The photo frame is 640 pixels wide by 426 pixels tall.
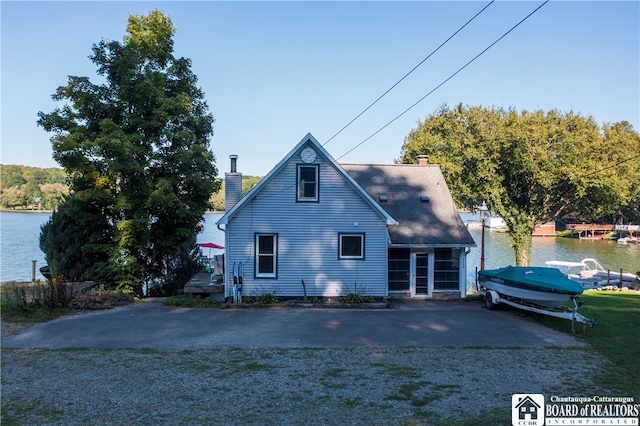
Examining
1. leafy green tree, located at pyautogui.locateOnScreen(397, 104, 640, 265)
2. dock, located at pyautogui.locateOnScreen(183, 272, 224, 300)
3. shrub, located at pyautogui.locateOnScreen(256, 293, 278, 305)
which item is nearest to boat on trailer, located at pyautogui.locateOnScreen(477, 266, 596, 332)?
shrub, located at pyautogui.locateOnScreen(256, 293, 278, 305)

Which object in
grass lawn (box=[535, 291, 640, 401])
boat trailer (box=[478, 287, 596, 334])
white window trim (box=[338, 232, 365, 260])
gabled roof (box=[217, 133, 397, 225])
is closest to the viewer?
grass lawn (box=[535, 291, 640, 401])

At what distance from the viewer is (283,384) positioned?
27.1ft

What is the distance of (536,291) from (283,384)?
906cm

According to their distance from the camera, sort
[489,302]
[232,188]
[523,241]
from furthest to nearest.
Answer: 1. [523,241]
2. [232,188]
3. [489,302]

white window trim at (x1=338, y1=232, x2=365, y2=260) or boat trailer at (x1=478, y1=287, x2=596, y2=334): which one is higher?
white window trim at (x1=338, y1=232, x2=365, y2=260)

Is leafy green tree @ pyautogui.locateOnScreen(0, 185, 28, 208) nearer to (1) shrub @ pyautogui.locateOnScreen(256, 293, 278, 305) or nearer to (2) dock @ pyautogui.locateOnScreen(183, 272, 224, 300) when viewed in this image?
(2) dock @ pyautogui.locateOnScreen(183, 272, 224, 300)

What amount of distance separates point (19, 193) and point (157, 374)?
9039 cm

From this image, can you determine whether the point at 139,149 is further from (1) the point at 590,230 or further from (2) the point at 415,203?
(1) the point at 590,230

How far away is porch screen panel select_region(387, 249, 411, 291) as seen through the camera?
18969 mm

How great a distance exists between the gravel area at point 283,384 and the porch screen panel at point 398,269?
8.03 m

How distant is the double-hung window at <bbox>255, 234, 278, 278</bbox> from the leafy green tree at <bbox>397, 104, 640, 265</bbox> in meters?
19.6

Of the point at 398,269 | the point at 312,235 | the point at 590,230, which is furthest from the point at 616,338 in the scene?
the point at 590,230

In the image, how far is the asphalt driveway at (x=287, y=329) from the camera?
450 inches
